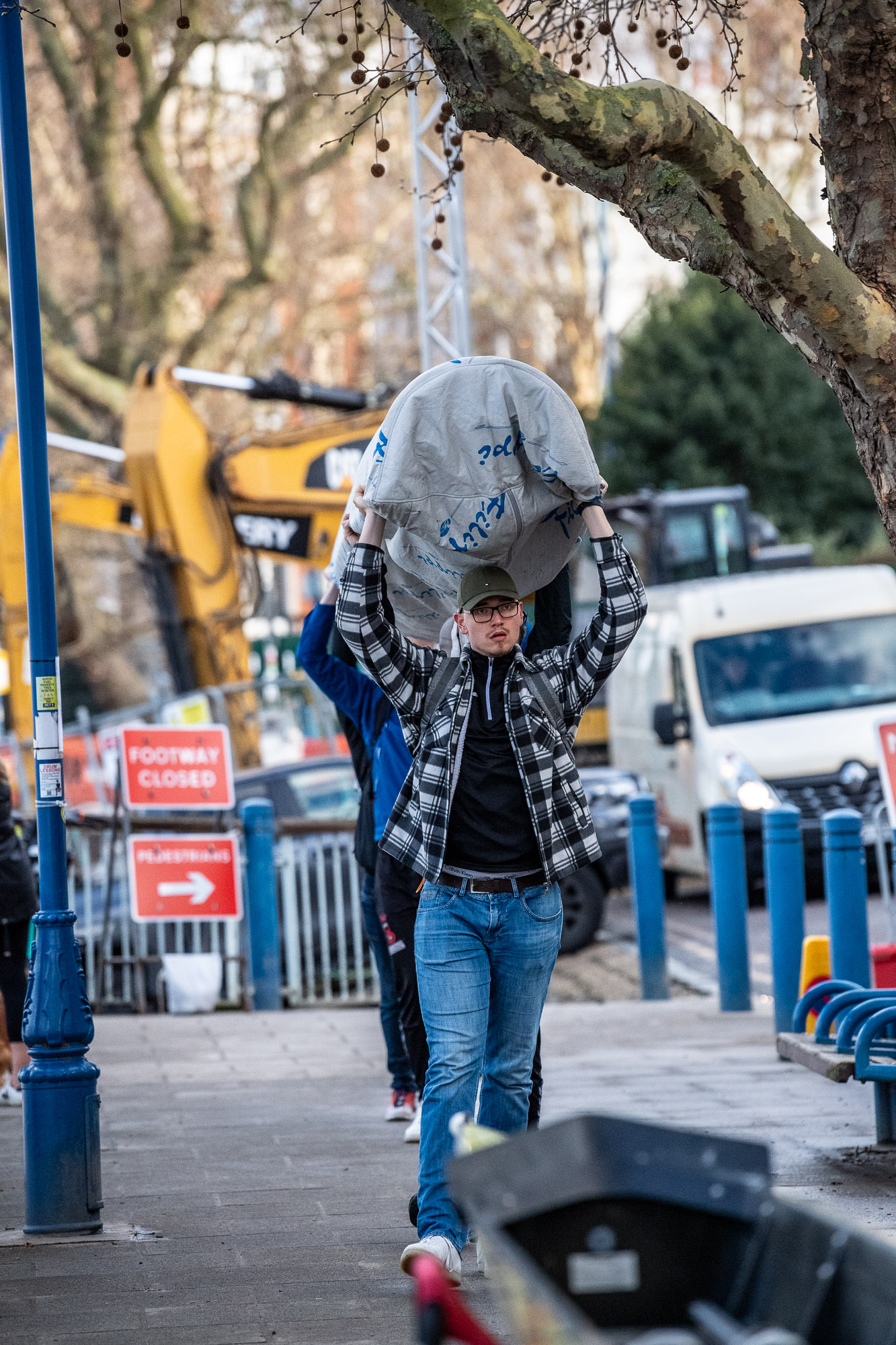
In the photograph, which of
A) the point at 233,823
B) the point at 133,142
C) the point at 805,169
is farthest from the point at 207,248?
the point at 233,823

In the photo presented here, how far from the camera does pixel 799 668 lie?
48.6 feet

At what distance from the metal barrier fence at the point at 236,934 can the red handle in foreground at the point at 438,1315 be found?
860 centimetres

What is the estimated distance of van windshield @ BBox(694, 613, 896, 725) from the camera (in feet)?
48.1

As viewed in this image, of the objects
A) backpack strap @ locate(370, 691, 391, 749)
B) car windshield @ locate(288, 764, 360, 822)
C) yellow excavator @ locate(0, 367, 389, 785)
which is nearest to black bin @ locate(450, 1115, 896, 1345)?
backpack strap @ locate(370, 691, 391, 749)

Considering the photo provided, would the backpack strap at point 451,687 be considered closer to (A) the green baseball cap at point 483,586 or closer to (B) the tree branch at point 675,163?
(A) the green baseball cap at point 483,586

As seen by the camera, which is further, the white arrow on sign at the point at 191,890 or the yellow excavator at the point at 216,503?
the yellow excavator at the point at 216,503

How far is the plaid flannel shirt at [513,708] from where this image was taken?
169 inches

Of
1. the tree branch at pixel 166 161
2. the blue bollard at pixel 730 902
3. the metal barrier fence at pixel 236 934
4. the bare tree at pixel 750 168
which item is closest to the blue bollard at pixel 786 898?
the blue bollard at pixel 730 902

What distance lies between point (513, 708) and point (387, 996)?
260 cm

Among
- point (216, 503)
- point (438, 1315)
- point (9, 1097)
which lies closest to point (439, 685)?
point (438, 1315)

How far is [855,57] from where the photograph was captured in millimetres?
4637

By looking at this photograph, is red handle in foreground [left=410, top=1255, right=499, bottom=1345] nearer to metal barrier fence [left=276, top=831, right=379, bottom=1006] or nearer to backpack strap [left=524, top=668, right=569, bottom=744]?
backpack strap [left=524, top=668, right=569, bottom=744]

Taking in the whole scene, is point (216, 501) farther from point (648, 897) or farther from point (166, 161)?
point (166, 161)

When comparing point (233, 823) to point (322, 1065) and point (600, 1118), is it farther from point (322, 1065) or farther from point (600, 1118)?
point (600, 1118)
